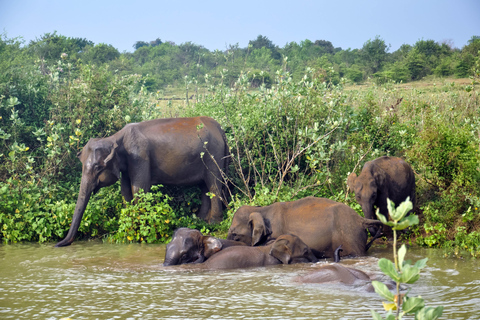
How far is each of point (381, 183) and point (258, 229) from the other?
2001mm

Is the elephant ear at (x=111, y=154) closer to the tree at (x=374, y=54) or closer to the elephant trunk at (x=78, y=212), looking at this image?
the elephant trunk at (x=78, y=212)

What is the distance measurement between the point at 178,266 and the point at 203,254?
0.43 meters

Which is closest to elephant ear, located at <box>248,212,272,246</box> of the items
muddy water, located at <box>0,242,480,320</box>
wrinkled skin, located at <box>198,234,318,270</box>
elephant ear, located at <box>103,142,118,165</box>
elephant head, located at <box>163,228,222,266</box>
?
wrinkled skin, located at <box>198,234,318,270</box>

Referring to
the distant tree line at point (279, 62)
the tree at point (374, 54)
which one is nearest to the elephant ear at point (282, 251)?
the distant tree line at point (279, 62)

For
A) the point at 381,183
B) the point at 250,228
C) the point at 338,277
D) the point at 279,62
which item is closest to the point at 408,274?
the point at 338,277

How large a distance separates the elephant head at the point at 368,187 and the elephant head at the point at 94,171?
3907 millimetres

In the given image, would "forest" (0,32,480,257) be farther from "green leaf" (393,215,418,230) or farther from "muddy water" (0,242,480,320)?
"green leaf" (393,215,418,230)

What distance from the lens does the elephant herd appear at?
7.66m

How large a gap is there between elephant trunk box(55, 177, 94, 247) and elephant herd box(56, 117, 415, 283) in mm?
16

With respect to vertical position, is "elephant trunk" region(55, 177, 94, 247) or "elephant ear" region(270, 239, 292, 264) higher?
"elephant trunk" region(55, 177, 94, 247)

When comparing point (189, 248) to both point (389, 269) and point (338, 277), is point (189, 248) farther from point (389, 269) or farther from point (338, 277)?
point (389, 269)

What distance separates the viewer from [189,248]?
7734 mm

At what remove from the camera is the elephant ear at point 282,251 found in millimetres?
7586

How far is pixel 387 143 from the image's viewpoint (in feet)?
35.9
